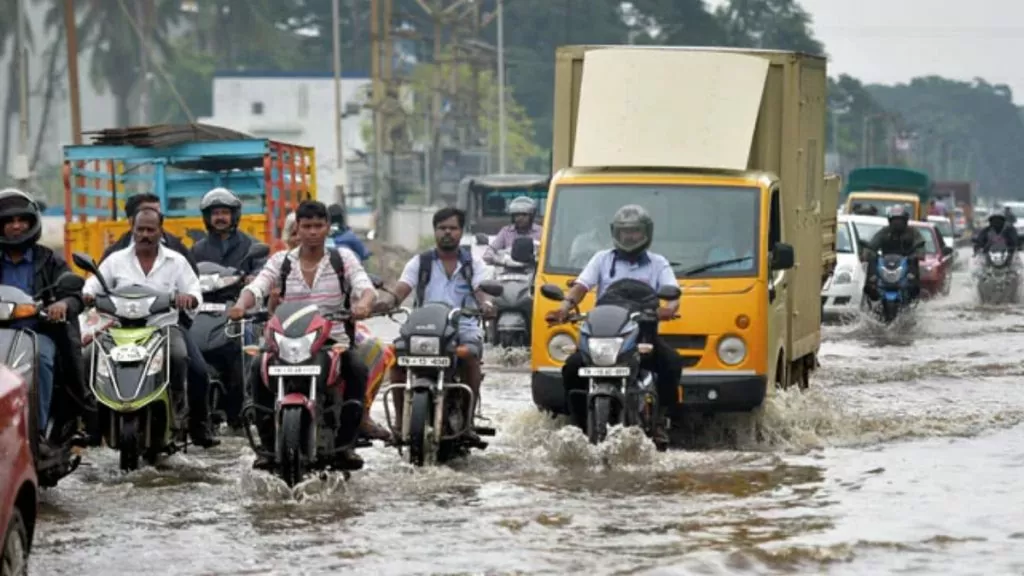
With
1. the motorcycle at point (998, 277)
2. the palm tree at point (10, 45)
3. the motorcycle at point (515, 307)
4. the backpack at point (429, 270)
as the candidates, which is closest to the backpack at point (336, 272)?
the backpack at point (429, 270)

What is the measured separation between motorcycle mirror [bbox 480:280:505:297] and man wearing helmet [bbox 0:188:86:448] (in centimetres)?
237

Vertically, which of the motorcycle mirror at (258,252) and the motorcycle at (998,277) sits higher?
the motorcycle mirror at (258,252)

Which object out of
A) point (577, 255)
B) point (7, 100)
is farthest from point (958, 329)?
point (7, 100)

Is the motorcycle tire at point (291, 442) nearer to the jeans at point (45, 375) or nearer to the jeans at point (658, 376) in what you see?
the jeans at point (45, 375)

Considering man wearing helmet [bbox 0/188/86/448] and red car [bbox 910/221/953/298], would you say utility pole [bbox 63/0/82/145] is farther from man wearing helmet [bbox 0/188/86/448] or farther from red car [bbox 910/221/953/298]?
man wearing helmet [bbox 0/188/86/448]

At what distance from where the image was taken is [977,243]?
1359 inches

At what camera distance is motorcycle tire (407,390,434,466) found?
1230cm

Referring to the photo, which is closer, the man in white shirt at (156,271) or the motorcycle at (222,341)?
the man in white shirt at (156,271)

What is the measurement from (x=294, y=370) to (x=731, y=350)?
12.8 feet

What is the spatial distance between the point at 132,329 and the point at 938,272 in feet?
80.6

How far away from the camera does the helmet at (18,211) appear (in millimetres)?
11453

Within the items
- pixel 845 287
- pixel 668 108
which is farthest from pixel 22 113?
pixel 668 108

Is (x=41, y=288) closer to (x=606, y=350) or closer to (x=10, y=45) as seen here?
(x=606, y=350)

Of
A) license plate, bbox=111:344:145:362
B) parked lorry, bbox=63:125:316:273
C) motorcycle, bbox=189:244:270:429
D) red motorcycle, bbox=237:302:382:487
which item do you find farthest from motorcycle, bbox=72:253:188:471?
parked lorry, bbox=63:125:316:273
